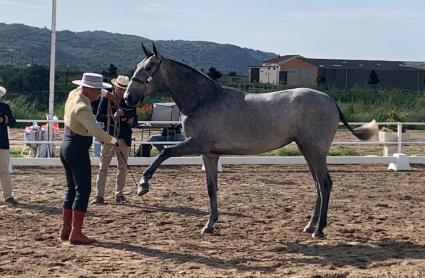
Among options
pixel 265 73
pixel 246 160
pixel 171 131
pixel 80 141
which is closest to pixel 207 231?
pixel 80 141

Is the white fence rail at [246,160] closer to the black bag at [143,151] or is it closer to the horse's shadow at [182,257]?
the black bag at [143,151]

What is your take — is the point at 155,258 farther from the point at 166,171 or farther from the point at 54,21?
the point at 54,21

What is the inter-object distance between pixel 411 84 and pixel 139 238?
59532mm

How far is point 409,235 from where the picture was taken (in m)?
6.48

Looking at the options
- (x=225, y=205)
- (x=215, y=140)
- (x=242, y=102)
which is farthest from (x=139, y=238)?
(x=225, y=205)

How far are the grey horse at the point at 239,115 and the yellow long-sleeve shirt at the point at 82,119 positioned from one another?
1.90 ft

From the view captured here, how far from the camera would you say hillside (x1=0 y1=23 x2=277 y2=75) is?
123 meters

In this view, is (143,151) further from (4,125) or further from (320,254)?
(320,254)

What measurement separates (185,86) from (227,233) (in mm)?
1655

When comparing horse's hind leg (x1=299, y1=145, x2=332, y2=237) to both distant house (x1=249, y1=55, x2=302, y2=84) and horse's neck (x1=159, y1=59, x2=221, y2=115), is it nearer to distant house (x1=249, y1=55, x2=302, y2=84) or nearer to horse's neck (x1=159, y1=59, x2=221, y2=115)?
horse's neck (x1=159, y1=59, x2=221, y2=115)

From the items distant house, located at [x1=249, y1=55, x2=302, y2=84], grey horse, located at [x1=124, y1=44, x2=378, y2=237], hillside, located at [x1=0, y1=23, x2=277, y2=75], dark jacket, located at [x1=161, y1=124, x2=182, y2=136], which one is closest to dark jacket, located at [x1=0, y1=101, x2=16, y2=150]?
grey horse, located at [x1=124, y1=44, x2=378, y2=237]

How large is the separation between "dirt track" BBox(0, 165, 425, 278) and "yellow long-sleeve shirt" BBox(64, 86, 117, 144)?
3.58 feet

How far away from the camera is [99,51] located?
14538 cm

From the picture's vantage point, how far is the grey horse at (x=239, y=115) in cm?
633
